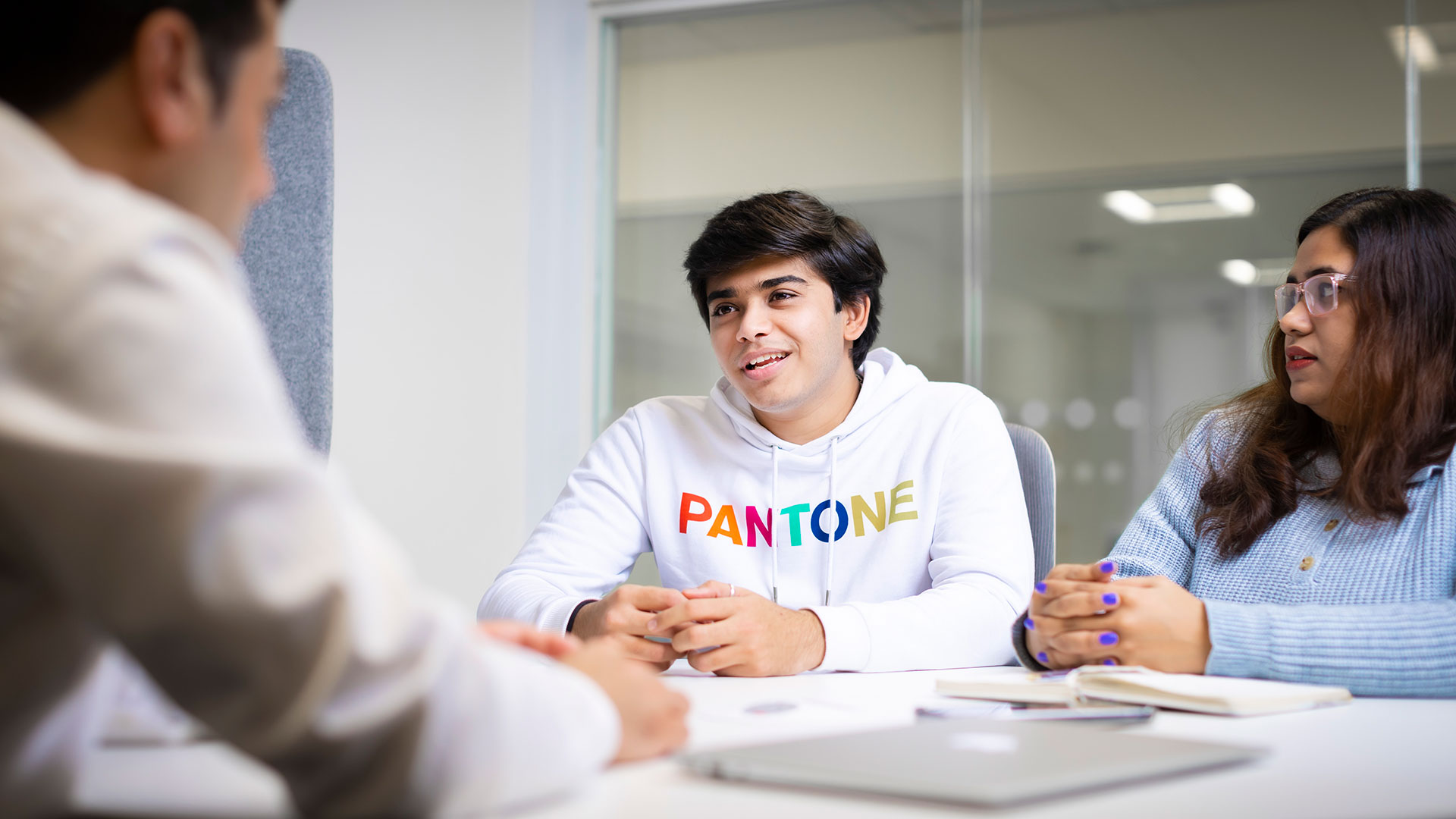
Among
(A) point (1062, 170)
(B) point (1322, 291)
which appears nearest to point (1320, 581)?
(B) point (1322, 291)

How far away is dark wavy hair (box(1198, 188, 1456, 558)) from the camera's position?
147 cm

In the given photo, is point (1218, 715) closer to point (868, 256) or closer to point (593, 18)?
point (868, 256)

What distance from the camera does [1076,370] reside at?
11.6 feet

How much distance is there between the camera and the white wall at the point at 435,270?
11.2 feet

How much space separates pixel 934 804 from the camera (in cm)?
62

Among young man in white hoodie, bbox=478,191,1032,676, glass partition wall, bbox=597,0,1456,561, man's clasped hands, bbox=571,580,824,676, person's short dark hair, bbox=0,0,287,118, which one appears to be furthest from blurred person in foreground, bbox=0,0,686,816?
glass partition wall, bbox=597,0,1456,561

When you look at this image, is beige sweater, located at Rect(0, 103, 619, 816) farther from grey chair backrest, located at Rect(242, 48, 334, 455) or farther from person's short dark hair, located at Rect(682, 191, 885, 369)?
person's short dark hair, located at Rect(682, 191, 885, 369)

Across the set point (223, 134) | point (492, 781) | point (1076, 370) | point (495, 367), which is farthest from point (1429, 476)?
point (495, 367)

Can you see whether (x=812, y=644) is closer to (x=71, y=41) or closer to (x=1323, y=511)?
(x=1323, y=511)

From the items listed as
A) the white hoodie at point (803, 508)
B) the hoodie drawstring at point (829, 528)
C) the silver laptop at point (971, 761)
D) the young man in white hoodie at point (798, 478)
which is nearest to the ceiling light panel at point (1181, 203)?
the young man in white hoodie at point (798, 478)

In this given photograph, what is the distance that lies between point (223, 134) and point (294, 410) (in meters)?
0.90

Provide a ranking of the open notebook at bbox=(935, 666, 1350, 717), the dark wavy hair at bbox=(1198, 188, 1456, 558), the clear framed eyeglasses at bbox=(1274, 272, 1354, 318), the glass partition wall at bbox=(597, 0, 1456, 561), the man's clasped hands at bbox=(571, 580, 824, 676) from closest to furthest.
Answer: the open notebook at bbox=(935, 666, 1350, 717) < the man's clasped hands at bbox=(571, 580, 824, 676) < the dark wavy hair at bbox=(1198, 188, 1456, 558) < the clear framed eyeglasses at bbox=(1274, 272, 1354, 318) < the glass partition wall at bbox=(597, 0, 1456, 561)

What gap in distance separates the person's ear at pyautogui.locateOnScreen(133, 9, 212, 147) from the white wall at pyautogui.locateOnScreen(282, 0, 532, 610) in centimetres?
288

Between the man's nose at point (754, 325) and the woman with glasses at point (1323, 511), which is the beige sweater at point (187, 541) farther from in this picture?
the man's nose at point (754, 325)
